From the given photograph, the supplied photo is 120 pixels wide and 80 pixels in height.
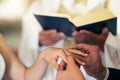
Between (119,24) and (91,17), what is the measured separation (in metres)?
0.12

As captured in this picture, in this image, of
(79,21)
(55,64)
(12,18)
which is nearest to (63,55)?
(55,64)

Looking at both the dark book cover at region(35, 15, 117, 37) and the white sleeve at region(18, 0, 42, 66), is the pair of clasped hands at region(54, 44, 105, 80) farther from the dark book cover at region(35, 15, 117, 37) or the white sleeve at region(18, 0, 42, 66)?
the white sleeve at region(18, 0, 42, 66)

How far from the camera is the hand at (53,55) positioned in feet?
3.17

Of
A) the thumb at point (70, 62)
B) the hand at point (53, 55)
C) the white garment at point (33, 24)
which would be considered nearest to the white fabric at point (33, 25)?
the white garment at point (33, 24)

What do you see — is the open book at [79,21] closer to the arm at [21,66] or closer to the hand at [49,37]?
the hand at [49,37]

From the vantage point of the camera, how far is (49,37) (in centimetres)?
115

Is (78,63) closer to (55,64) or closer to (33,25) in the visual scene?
(55,64)

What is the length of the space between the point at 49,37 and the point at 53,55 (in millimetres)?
164

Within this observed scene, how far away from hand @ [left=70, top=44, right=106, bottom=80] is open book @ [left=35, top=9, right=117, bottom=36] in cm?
8

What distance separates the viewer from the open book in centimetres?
104

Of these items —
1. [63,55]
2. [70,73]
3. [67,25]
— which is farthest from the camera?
[67,25]

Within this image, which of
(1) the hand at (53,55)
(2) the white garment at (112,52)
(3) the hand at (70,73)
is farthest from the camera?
(2) the white garment at (112,52)

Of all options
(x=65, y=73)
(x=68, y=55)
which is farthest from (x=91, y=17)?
(x=65, y=73)

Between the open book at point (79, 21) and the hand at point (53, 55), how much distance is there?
0.12 metres
